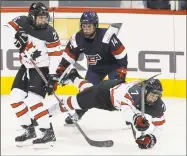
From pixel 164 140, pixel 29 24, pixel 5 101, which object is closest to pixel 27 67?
pixel 29 24

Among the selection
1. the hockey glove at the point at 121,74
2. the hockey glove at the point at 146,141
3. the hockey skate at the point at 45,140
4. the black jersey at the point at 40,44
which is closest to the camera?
the hockey glove at the point at 146,141

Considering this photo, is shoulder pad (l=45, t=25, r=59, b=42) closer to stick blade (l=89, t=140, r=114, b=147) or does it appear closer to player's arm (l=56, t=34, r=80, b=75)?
player's arm (l=56, t=34, r=80, b=75)

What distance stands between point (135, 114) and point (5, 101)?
2373 mm

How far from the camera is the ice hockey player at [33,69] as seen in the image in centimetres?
486

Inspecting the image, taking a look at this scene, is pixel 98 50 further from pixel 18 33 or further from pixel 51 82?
pixel 18 33

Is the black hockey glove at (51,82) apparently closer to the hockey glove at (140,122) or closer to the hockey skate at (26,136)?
the hockey skate at (26,136)

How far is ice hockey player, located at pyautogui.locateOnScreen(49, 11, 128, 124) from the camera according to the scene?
17.1 ft

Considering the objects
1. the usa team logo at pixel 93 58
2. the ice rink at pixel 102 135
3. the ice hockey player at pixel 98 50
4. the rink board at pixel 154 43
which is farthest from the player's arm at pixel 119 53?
the rink board at pixel 154 43

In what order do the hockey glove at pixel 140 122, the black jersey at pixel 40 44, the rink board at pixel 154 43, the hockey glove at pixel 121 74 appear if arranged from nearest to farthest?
the hockey glove at pixel 140 122 < the black jersey at pixel 40 44 < the hockey glove at pixel 121 74 < the rink board at pixel 154 43

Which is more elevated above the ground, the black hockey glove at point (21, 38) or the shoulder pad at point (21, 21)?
the shoulder pad at point (21, 21)

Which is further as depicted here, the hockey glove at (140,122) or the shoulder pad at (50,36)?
the shoulder pad at (50,36)

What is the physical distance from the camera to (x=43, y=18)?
15.9 ft

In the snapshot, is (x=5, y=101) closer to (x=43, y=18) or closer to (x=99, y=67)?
(x=99, y=67)

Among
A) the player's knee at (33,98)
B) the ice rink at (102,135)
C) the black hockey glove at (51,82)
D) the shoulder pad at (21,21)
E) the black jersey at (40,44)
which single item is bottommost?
the ice rink at (102,135)
